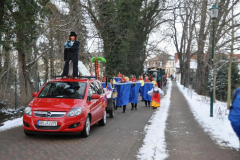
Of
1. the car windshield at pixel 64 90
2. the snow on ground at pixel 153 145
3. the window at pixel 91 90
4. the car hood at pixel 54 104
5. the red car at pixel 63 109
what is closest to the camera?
the snow on ground at pixel 153 145

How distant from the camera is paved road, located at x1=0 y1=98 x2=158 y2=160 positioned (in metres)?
6.36

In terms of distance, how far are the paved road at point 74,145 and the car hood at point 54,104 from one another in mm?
865

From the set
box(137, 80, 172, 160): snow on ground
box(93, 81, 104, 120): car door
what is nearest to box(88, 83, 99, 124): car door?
box(93, 81, 104, 120): car door

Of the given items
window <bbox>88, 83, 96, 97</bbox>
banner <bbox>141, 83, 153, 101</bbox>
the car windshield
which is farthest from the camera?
banner <bbox>141, 83, 153, 101</bbox>

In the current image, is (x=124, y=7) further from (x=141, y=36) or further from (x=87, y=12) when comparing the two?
(x=87, y=12)

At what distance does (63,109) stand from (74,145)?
3.25 feet

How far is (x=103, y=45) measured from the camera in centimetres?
2564

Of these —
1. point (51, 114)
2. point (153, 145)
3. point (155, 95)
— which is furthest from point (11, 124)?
point (155, 95)

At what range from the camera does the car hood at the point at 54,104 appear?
25.2 ft

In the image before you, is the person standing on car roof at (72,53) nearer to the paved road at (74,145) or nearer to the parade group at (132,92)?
the paved road at (74,145)

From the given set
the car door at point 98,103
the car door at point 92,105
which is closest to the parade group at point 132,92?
the car door at point 98,103

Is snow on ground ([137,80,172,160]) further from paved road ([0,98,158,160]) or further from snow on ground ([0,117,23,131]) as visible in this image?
snow on ground ([0,117,23,131])

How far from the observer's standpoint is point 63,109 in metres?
7.67

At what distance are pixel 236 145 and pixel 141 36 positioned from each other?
28.2 metres
